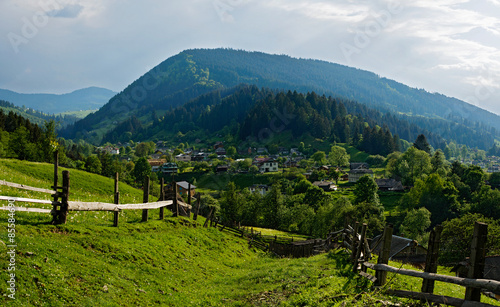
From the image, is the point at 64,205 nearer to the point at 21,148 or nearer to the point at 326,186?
the point at 21,148

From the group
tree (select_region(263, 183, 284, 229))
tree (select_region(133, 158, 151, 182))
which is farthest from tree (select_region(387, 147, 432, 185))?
tree (select_region(133, 158, 151, 182))

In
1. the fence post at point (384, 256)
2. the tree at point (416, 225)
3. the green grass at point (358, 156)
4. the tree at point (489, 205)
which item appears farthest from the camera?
the green grass at point (358, 156)

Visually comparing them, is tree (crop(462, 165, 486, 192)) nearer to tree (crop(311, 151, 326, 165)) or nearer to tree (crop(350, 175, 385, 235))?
tree (crop(350, 175, 385, 235))

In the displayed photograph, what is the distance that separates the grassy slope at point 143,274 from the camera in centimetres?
1062

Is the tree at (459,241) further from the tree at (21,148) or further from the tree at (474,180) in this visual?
the tree at (21,148)

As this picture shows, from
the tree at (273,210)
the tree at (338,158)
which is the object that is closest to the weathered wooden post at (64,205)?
the tree at (273,210)

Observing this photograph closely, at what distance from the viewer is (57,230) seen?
1491 cm

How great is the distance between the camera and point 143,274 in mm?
14922

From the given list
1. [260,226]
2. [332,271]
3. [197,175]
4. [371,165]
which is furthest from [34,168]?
[371,165]

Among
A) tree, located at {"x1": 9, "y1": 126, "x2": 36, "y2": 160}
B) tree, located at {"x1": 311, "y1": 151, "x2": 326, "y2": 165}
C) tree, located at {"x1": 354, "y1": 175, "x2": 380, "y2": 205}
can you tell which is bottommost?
tree, located at {"x1": 354, "y1": 175, "x2": 380, "y2": 205}

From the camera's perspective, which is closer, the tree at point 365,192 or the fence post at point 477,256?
the fence post at point 477,256

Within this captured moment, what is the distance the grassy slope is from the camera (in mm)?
10617

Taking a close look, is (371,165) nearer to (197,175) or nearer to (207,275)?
(197,175)

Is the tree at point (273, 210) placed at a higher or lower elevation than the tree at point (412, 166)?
lower
